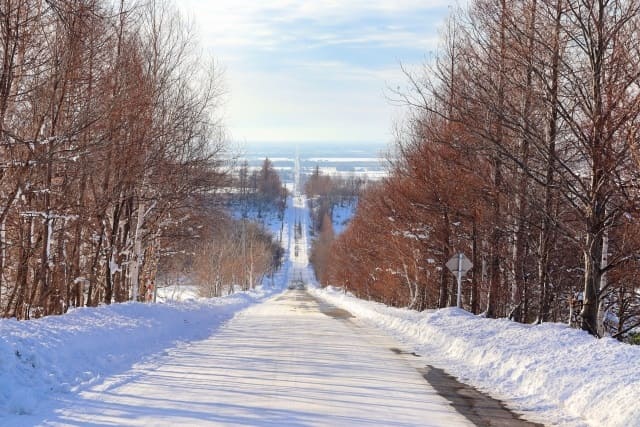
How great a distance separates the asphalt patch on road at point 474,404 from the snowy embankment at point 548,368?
9.3 inches

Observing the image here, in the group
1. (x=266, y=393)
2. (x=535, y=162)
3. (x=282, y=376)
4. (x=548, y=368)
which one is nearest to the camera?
(x=266, y=393)

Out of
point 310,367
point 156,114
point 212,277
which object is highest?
point 156,114

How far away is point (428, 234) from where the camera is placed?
26203mm

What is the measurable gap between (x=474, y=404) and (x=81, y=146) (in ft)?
25.1

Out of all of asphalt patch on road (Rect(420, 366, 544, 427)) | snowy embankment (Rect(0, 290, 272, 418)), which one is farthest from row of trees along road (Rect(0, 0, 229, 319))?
asphalt patch on road (Rect(420, 366, 544, 427))

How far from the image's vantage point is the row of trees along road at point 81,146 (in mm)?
12203

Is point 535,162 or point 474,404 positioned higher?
point 535,162

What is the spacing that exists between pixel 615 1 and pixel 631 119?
2.11 metres

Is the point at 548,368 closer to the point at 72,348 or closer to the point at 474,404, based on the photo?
the point at 474,404

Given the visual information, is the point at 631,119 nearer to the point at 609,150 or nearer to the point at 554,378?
the point at 609,150

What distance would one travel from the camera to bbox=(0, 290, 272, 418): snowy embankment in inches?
316

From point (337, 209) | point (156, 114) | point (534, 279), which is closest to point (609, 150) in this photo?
point (534, 279)

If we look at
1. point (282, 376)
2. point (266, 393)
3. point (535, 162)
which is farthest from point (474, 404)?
point (535, 162)

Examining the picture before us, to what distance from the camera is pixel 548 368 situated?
390 inches
